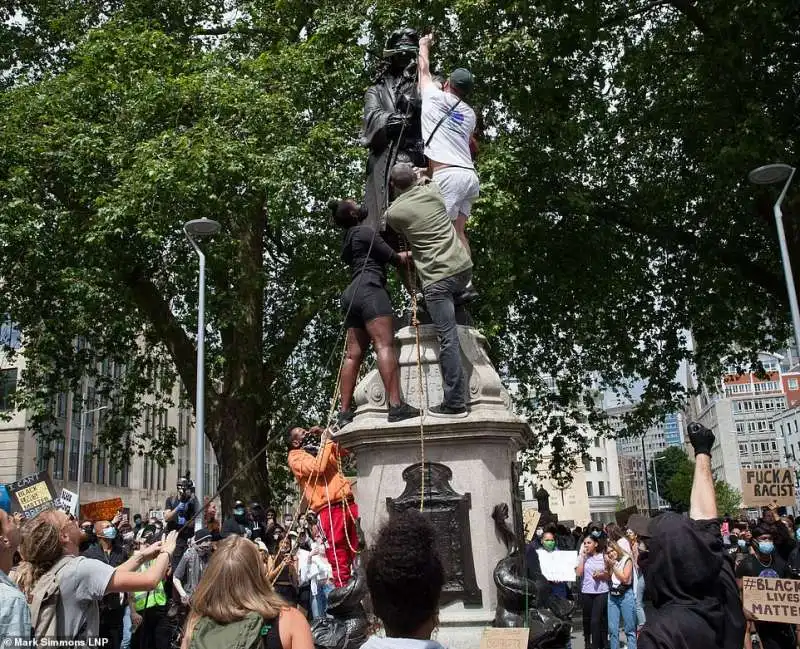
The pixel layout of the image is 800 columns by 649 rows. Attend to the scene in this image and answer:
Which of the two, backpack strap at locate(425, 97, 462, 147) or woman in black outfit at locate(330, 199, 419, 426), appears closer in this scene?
woman in black outfit at locate(330, 199, 419, 426)

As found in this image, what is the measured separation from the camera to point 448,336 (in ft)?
21.9

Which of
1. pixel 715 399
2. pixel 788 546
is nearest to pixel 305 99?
pixel 788 546

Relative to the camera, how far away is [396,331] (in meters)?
7.71

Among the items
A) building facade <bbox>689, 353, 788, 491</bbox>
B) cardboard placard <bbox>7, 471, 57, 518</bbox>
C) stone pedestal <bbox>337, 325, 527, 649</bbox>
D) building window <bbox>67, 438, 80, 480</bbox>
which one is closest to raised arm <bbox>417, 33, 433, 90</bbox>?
stone pedestal <bbox>337, 325, 527, 649</bbox>

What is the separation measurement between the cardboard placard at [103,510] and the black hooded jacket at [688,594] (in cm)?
1756

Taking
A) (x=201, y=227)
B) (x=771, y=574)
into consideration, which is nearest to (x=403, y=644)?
(x=771, y=574)

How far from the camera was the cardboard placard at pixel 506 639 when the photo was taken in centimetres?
467

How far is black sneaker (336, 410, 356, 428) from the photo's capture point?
7367 millimetres

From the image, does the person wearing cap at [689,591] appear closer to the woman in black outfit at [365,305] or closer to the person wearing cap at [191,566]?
the woman in black outfit at [365,305]

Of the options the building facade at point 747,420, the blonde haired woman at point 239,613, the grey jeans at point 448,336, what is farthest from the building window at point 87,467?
the building facade at point 747,420

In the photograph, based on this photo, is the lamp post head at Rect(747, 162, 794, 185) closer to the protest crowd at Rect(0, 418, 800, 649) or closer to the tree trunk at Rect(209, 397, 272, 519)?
the protest crowd at Rect(0, 418, 800, 649)

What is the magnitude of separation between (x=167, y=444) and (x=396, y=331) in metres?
16.0

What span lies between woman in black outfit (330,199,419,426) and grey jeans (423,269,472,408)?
1.39ft

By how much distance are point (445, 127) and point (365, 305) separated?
5.99ft
